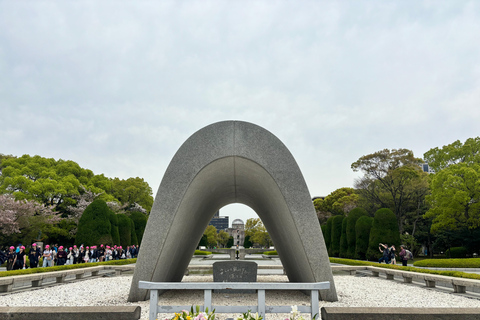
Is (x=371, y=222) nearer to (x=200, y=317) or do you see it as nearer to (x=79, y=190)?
(x=200, y=317)

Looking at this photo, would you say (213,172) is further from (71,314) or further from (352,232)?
(352,232)

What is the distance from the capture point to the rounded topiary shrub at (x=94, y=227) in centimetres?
2309

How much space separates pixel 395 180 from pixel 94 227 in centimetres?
2509

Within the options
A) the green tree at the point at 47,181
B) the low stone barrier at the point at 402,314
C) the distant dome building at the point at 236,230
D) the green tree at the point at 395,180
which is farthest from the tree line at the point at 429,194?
the distant dome building at the point at 236,230

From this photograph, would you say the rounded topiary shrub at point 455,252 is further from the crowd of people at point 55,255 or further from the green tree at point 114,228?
the green tree at point 114,228

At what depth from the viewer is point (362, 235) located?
1025 inches

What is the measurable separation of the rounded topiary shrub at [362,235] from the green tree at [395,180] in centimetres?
492

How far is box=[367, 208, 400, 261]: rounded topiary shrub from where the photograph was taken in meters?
23.6

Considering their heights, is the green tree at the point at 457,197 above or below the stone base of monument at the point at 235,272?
above

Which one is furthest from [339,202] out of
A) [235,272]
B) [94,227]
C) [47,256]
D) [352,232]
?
[235,272]

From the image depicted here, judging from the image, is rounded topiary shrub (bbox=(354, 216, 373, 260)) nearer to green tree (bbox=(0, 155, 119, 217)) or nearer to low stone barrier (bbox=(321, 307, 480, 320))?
low stone barrier (bbox=(321, 307, 480, 320))

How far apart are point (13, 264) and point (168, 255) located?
9889 mm

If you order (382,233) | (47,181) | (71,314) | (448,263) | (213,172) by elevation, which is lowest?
(448,263)

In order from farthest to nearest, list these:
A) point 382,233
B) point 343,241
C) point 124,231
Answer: point 343,241 → point 124,231 → point 382,233
